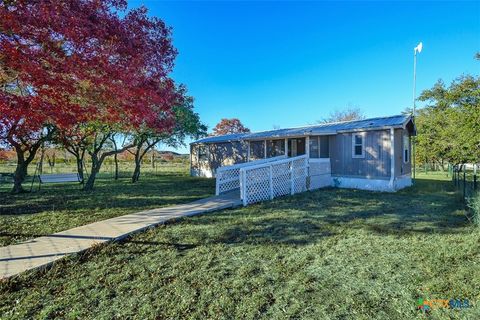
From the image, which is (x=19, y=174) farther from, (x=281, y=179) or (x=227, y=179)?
(x=281, y=179)

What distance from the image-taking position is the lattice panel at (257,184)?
874cm

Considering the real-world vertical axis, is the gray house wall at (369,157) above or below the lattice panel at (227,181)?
above

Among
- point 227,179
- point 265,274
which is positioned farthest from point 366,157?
point 265,274

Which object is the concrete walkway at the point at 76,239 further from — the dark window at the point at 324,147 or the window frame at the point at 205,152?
the window frame at the point at 205,152

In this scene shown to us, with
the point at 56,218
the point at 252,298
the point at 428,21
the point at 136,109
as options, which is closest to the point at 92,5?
the point at 136,109

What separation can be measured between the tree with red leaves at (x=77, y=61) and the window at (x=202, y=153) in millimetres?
14156

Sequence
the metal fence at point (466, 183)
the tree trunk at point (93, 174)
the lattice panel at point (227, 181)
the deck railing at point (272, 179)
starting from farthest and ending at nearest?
the tree trunk at point (93, 174) → the lattice panel at point (227, 181) → the deck railing at point (272, 179) → the metal fence at point (466, 183)

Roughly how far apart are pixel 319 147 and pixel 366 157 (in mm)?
2331

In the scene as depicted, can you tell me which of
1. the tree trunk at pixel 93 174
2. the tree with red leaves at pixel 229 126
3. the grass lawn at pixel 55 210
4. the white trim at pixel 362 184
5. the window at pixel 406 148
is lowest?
the grass lawn at pixel 55 210

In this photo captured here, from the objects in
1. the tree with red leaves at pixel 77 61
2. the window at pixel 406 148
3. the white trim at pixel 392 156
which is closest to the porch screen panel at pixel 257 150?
the white trim at pixel 392 156

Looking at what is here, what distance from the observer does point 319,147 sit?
13.4 m

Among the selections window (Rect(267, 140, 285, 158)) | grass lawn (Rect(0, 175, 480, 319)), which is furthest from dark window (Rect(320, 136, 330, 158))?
grass lawn (Rect(0, 175, 480, 319))

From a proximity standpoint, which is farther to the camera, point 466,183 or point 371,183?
point 371,183

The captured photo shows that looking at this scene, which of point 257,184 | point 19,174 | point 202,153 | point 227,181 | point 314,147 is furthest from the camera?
point 202,153
